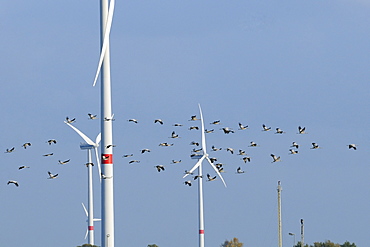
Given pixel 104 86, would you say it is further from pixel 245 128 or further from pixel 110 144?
pixel 245 128

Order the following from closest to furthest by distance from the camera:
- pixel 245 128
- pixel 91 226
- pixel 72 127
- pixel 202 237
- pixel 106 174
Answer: pixel 106 174
pixel 245 128
pixel 72 127
pixel 202 237
pixel 91 226

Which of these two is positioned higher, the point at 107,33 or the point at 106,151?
the point at 107,33

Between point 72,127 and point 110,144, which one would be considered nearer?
point 110,144

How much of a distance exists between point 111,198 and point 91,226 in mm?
83043

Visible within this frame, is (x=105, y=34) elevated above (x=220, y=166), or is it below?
above

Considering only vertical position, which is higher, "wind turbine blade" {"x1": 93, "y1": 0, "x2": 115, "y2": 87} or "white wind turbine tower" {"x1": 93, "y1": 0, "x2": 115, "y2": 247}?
"wind turbine blade" {"x1": 93, "y1": 0, "x2": 115, "y2": 87}

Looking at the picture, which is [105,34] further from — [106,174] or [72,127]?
[72,127]

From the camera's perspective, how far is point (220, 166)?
108 metres

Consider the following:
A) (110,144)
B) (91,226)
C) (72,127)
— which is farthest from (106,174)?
(91,226)

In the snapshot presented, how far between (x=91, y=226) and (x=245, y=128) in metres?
80.9

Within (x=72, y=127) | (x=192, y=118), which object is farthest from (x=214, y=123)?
(x=72, y=127)

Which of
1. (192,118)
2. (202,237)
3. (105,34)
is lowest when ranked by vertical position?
(202,237)

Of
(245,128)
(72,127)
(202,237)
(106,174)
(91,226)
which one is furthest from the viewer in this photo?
(91,226)

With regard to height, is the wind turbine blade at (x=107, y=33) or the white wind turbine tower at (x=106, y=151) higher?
the wind turbine blade at (x=107, y=33)
